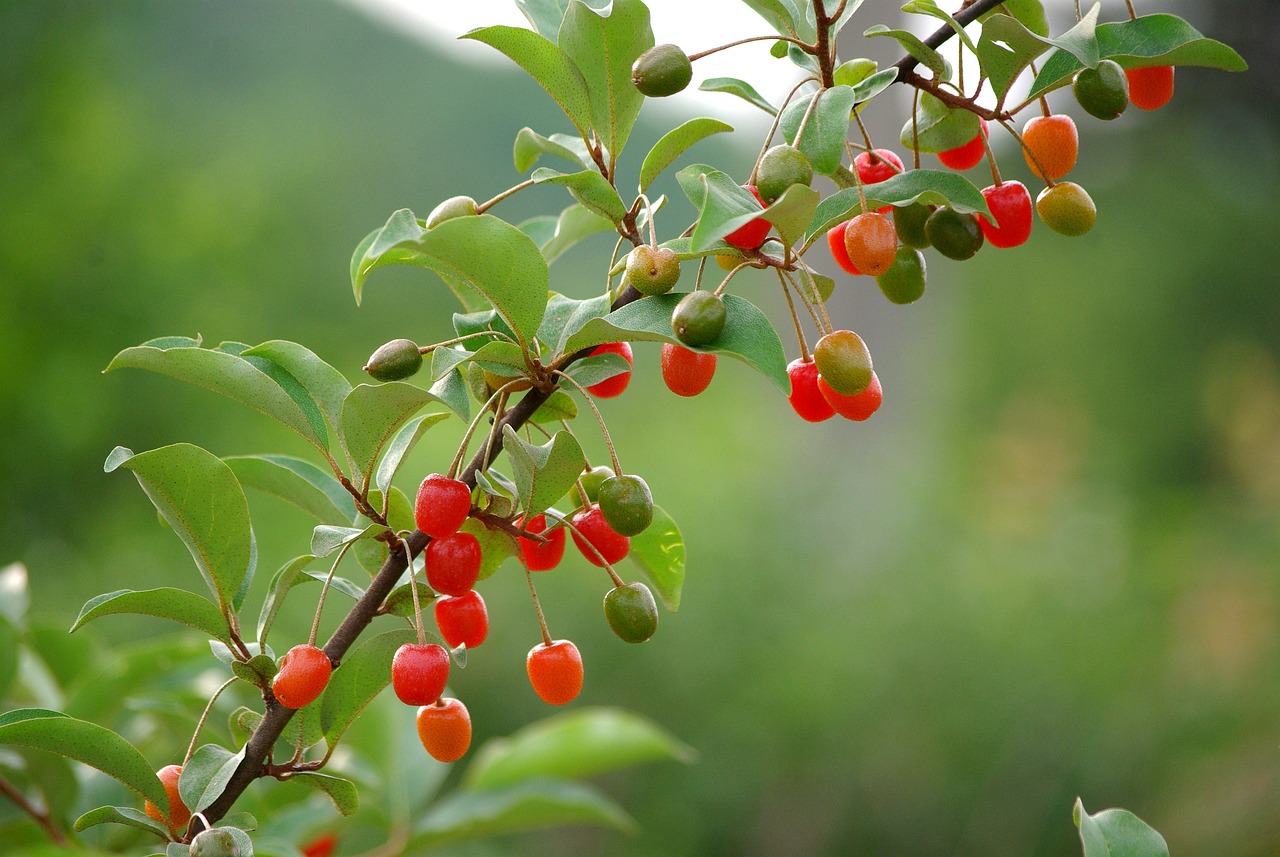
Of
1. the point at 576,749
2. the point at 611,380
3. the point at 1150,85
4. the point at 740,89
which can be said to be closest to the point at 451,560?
the point at 611,380

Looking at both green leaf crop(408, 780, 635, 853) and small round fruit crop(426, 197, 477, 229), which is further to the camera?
green leaf crop(408, 780, 635, 853)

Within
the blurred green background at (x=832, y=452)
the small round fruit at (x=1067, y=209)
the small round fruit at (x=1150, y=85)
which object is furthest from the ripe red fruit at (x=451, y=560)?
the blurred green background at (x=832, y=452)

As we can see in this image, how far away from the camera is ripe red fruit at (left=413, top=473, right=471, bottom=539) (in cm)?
59

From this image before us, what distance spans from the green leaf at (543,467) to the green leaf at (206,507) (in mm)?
175

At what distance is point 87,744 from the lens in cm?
64

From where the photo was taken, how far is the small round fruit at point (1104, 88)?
2.19ft

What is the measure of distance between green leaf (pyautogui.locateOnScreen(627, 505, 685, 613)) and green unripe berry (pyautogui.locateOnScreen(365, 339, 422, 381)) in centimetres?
22

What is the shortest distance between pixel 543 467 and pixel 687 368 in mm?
115

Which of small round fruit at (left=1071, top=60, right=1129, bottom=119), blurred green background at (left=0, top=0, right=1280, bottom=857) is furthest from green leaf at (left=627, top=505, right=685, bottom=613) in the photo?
blurred green background at (left=0, top=0, right=1280, bottom=857)

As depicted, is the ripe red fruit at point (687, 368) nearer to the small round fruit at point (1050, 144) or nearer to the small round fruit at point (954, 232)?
the small round fruit at point (954, 232)

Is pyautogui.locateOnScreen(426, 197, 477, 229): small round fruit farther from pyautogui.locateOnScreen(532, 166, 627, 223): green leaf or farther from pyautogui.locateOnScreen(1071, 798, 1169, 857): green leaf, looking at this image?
pyautogui.locateOnScreen(1071, 798, 1169, 857): green leaf

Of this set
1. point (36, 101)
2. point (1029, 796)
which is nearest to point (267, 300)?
point (36, 101)

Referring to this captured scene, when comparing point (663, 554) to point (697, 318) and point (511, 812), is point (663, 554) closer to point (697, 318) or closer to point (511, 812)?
point (697, 318)

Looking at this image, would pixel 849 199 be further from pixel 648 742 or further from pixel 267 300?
pixel 267 300
